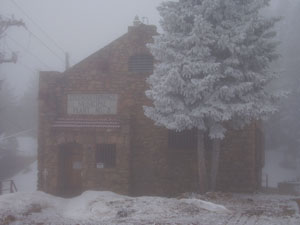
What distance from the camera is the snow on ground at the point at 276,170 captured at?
3394cm

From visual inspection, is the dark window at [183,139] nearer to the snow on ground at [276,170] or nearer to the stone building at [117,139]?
the stone building at [117,139]

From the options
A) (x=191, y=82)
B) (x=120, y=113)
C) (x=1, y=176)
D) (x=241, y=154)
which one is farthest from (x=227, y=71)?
(x=1, y=176)

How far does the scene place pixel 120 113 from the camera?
1728 cm

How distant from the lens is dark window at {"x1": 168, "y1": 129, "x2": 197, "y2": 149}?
54.8ft

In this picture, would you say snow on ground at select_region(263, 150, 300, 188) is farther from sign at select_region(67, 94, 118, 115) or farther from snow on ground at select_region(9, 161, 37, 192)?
snow on ground at select_region(9, 161, 37, 192)

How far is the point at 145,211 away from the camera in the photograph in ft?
34.2

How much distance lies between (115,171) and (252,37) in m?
7.97

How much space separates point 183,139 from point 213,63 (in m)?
5.44

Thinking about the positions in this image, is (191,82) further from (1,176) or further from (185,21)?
(1,176)

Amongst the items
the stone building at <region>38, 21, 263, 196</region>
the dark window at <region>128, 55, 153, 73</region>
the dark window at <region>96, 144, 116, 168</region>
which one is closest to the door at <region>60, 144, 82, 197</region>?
the stone building at <region>38, 21, 263, 196</region>

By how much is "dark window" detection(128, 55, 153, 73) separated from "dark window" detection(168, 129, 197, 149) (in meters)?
3.24

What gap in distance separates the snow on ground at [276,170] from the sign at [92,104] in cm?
1948

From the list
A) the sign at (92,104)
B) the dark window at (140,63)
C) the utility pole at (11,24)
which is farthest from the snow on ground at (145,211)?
the utility pole at (11,24)

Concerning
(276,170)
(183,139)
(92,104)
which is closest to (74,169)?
(92,104)
